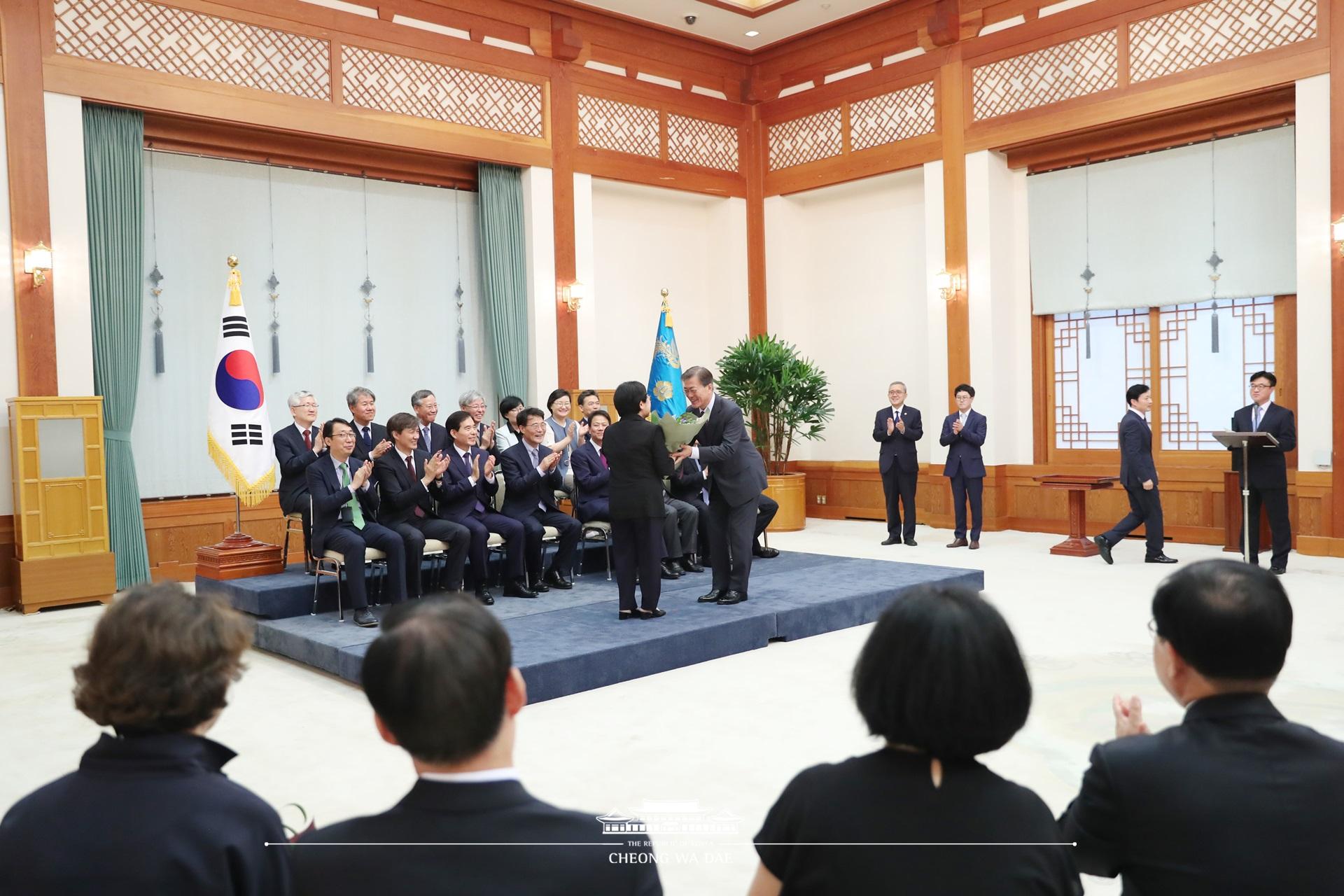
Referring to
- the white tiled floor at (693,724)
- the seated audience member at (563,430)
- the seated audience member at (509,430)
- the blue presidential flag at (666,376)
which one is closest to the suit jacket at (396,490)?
the white tiled floor at (693,724)

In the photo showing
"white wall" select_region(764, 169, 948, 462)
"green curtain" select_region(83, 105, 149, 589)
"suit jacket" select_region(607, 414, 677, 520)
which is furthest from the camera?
"white wall" select_region(764, 169, 948, 462)

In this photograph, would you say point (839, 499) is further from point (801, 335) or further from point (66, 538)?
point (66, 538)

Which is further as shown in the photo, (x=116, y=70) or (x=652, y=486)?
(x=116, y=70)

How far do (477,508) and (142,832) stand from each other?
5.15 m

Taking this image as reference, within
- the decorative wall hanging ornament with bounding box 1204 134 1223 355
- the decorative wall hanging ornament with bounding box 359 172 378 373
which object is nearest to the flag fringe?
the decorative wall hanging ornament with bounding box 359 172 378 373

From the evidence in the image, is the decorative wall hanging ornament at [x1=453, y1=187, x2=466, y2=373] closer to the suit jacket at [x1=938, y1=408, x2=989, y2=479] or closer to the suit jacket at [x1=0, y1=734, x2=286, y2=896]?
the suit jacket at [x1=938, y1=408, x2=989, y2=479]

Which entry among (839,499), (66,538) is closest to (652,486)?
(66,538)

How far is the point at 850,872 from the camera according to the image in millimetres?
1173

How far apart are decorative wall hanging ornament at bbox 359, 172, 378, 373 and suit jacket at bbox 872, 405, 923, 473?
4.41 metres

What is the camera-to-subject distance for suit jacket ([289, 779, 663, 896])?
106cm

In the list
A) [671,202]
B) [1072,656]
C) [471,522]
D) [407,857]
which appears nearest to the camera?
[407,857]

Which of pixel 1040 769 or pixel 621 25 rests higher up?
pixel 621 25

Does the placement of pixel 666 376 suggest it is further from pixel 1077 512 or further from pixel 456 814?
pixel 456 814

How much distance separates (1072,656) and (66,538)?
6.18 meters
